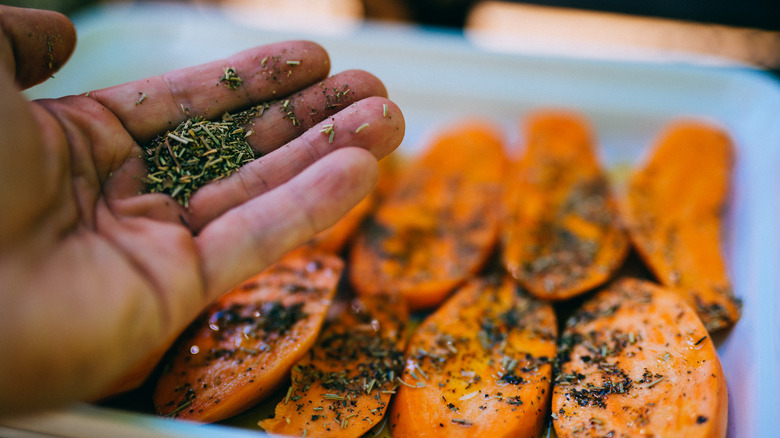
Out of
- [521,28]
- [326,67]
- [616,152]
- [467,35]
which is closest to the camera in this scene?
[326,67]

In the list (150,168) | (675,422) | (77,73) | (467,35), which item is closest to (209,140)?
(150,168)

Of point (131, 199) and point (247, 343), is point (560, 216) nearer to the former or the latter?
point (247, 343)

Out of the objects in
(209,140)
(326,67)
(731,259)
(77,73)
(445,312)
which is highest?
(326,67)

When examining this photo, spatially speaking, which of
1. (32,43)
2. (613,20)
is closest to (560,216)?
(32,43)

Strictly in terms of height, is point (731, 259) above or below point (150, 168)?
below

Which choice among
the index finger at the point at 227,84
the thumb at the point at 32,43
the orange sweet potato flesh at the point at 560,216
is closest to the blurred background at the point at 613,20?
the orange sweet potato flesh at the point at 560,216

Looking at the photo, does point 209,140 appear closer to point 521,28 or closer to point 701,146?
point 701,146

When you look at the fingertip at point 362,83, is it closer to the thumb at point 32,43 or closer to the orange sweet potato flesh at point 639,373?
the thumb at point 32,43
